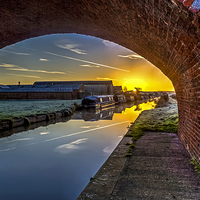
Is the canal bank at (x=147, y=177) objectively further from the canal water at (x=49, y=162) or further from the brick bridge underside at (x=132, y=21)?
the canal water at (x=49, y=162)

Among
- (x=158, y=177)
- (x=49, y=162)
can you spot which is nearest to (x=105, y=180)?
(x=158, y=177)

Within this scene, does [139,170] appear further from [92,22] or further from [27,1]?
[27,1]

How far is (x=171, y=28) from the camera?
2.25m

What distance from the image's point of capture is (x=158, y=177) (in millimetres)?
2898

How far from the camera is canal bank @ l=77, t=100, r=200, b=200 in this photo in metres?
Answer: 2.43

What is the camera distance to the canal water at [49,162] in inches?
142

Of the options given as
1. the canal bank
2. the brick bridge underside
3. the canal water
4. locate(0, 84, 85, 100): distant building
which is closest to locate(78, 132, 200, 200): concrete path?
the canal bank

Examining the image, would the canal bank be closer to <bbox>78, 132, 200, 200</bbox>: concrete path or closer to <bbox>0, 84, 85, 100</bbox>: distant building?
<bbox>78, 132, 200, 200</bbox>: concrete path

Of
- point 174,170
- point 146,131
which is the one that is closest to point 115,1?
point 174,170

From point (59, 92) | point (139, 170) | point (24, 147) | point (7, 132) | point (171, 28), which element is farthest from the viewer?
point (59, 92)

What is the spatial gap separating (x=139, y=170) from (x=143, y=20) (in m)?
2.51

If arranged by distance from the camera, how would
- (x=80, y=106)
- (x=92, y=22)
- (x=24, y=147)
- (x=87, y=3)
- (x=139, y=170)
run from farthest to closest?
(x=80, y=106) → (x=24, y=147) → (x=92, y=22) → (x=139, y=170) → (x=87, y=3)

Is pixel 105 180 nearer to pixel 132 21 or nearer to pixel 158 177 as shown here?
pixel 158 177

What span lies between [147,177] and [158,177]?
0.18m
